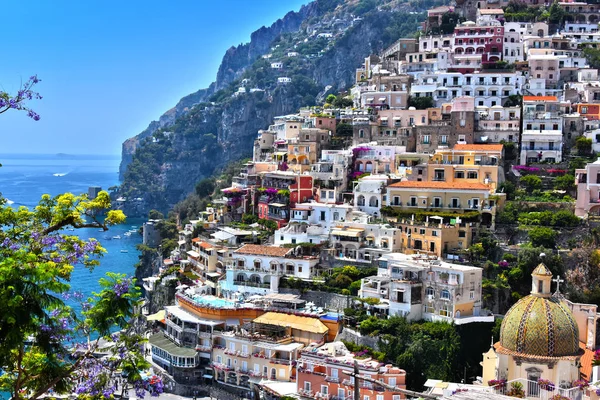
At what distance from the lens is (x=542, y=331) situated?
29531mm

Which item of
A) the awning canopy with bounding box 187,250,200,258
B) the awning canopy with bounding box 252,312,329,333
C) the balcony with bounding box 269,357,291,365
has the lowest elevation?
the balcony with bounding box 269,357,291,365

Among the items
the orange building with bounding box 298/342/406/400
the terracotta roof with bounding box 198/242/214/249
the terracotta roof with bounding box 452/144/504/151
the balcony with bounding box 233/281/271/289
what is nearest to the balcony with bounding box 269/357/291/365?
the orange building with bounding box 298/342/406/400

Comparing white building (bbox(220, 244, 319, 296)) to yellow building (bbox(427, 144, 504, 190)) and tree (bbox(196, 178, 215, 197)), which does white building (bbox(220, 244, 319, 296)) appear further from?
tree (bbox(196, 178, 215, 197))

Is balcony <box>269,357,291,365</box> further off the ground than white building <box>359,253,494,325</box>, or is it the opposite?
white building <box>359,253,494,325</box>

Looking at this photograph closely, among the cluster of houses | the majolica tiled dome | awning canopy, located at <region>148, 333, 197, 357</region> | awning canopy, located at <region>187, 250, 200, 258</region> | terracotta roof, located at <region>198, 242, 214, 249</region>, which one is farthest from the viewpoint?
awning canopy, located at <region>187, 250, 200, 258</region>

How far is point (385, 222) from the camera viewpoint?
49.1m

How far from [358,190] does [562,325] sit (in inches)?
930

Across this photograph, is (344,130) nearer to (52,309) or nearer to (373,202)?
(373,202)

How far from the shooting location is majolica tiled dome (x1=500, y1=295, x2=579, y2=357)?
29.5 metres

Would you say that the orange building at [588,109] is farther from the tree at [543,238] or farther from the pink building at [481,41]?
the tree at [543,238]

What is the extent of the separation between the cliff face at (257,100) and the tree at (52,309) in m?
114

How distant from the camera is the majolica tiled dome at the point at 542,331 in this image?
2948 centimetres

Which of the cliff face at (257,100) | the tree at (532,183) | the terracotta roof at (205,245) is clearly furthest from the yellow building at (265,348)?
the cliff face at (257,100)

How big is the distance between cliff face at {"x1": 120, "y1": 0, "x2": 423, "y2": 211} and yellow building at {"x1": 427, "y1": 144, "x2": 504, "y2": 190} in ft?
243
